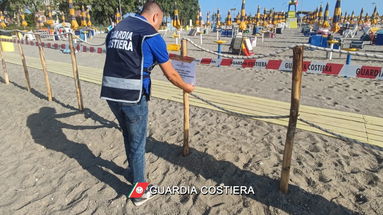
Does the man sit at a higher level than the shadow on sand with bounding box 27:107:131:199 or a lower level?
higher

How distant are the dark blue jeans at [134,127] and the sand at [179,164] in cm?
45

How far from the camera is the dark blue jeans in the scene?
2322 millimetres

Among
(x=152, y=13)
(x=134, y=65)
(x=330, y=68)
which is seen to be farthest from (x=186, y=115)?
(x=330, y=68)

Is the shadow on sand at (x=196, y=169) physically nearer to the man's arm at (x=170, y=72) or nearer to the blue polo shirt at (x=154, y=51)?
the man's arm at (x=170, y=72)

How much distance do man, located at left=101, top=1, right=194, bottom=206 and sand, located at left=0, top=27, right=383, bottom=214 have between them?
0.94 metres

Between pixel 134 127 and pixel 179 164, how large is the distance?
3.83 feet

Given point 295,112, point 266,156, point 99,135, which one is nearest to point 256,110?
point 266,156

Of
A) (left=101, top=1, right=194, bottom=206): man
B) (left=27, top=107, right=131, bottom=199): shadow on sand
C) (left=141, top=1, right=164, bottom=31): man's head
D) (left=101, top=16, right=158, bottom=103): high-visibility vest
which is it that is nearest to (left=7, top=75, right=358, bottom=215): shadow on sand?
(left=27, top=107, right=131, bottom=199): shadow on sand

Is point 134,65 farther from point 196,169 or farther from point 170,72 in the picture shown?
point 196,169

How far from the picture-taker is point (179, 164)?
3312mm

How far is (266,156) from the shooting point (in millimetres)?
3326

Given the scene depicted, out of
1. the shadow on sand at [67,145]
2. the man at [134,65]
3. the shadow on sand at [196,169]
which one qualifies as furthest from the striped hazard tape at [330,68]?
the shadow on sand at [67,145]

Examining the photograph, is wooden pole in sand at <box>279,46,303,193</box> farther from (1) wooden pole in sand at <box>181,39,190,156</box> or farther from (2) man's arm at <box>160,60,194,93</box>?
(1) wooden pole in sand at <box>181,39,190,156</box>

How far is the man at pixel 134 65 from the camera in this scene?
212 cm
